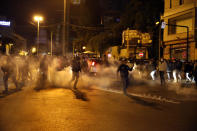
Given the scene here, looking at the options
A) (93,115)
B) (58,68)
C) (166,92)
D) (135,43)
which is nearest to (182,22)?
(135,43)

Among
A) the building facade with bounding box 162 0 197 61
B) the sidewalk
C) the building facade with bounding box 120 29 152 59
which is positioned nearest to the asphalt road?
the sidewalk

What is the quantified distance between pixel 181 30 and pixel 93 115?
2488cm

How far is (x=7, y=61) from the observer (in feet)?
35.6

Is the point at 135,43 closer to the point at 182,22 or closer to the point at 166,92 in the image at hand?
the point at 182,22

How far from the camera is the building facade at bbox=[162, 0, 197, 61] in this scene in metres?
25.7

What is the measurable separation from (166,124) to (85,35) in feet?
160

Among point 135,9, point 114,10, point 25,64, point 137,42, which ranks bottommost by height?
point 25,64

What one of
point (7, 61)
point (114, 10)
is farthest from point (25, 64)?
point (114, 10)

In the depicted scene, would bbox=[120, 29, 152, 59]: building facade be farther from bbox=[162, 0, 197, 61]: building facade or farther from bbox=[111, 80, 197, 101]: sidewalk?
bbox=[111, 80, 197, 101]: sidewalk

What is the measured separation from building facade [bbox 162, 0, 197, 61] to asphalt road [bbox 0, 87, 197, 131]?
1886 cm

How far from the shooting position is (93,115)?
21.7 ft

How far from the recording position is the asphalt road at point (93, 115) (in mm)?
5508

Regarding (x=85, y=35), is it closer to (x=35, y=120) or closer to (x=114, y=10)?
(x=114, y=10)

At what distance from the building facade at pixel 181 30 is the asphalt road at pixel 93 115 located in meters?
18.9
